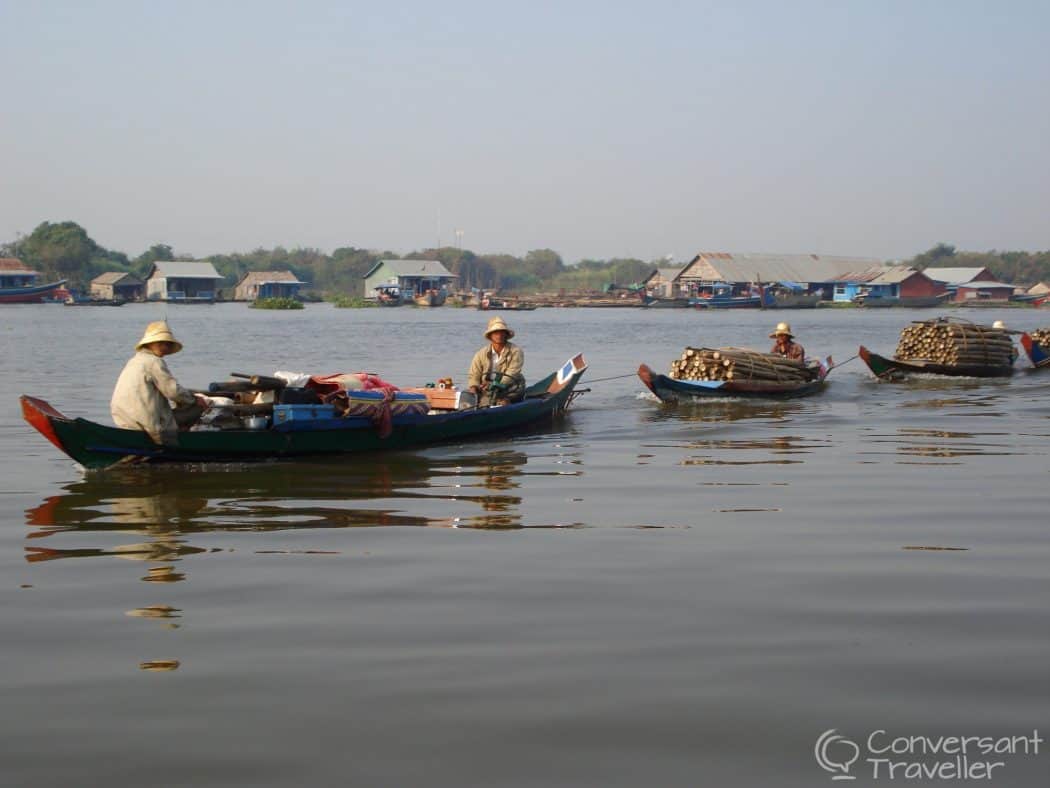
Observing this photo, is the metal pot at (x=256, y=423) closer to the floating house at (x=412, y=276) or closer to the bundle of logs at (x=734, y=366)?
the bundle of logs at (x=734, y=366)

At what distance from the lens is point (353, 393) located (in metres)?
10.9

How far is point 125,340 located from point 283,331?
9.13 m

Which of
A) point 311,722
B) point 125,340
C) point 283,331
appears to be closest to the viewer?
point 311,722

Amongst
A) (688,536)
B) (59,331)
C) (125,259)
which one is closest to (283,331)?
(59,331)

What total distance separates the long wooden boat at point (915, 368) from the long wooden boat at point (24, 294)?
71204 mm

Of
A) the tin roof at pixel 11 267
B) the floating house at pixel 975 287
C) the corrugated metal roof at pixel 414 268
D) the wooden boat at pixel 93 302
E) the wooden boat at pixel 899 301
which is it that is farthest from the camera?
the corrugated metal roof at pixel 414 268

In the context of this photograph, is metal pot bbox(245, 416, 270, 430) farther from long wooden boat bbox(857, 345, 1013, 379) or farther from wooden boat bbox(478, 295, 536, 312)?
wooden boat bbox(478, 295, 536, 312)

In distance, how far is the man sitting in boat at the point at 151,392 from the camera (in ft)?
30.8

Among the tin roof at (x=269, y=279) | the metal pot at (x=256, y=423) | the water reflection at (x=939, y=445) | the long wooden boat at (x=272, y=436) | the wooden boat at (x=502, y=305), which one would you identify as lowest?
the water reflection at (x=939, y=445)

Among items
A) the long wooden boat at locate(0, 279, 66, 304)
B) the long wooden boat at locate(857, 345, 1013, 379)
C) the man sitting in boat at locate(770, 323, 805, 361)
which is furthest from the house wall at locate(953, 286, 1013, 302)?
the man sitting in boat at locate(770, 323, 805, 361)

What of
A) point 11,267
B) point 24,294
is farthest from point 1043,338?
point 11,267

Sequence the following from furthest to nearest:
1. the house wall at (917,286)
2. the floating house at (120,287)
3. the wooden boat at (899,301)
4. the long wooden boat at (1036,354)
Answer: the floating house at (120,287) → the house wall at (917,286) → the wooden boat at (899,301) → the long wooden boat at (1036,354)

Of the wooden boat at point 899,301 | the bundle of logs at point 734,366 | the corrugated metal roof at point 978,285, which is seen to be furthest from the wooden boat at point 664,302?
the bundle of logs at point 734,366

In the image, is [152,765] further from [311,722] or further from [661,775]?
[661,775]
